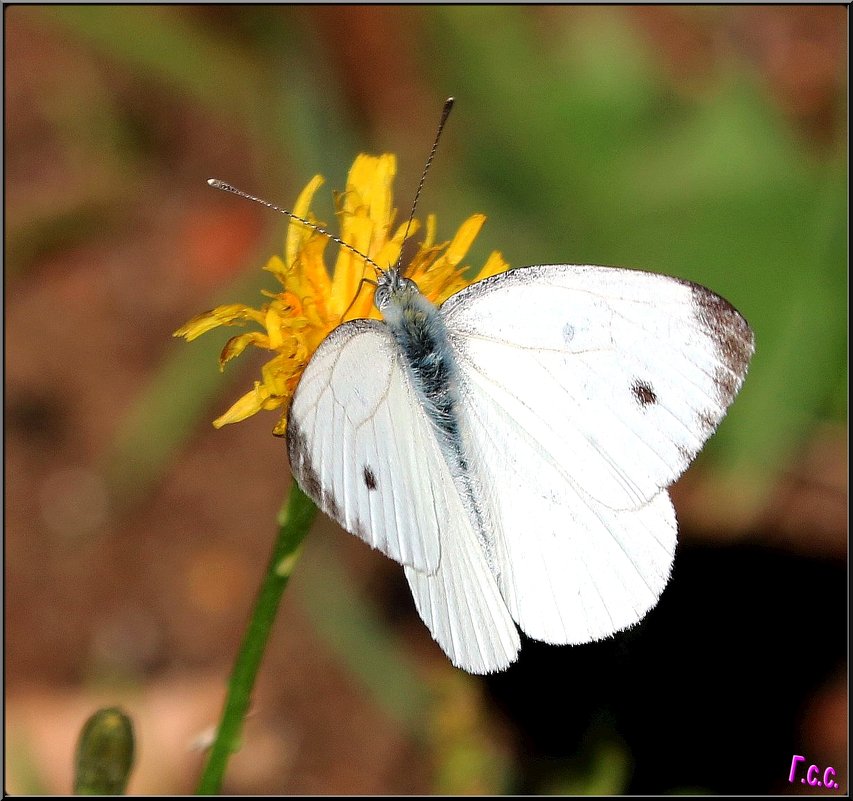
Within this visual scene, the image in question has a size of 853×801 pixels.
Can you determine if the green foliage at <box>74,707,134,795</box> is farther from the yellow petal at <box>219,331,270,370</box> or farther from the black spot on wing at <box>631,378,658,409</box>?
the black spot on wing at <box>631,378,658,409</box>

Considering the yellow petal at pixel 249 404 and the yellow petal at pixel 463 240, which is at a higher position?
the yellow petal at pixel 463 240

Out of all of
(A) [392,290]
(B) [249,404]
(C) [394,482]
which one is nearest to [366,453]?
(C) [394,482]

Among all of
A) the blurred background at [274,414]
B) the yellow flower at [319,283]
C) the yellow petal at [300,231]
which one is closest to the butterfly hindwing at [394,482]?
the yellow flower at [319,283]

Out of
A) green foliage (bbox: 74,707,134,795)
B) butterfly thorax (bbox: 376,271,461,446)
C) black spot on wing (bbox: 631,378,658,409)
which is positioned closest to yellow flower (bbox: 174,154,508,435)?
butterfly thorax (bbox: 376,271,461,446)

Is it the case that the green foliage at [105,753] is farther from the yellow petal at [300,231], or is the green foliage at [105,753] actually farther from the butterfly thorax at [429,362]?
the yellow petal at [300,231]

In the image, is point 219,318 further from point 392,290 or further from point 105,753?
point 105,753
